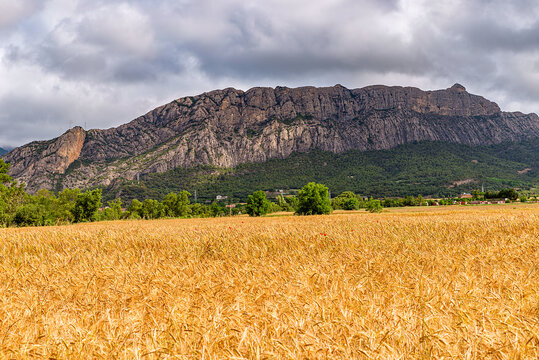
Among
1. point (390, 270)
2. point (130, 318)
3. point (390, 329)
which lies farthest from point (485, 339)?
point (390, 270)

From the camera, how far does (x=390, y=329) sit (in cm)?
262

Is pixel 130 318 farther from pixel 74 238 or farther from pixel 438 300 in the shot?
pixel 74 238

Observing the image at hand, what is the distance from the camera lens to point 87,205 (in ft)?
177

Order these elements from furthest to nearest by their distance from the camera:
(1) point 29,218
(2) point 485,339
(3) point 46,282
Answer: (1) point 29,218
(3) point 46,282
(2) point 485,339

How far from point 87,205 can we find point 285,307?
2341 inches

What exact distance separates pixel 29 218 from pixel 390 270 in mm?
50585

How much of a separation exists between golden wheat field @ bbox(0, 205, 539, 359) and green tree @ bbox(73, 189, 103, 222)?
4978cm

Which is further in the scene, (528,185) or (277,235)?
(528,185)

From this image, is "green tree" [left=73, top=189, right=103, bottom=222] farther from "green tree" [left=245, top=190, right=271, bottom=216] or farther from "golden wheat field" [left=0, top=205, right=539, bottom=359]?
A: "golden wheat field" [left=0, top=205, right=539, bottom=359]

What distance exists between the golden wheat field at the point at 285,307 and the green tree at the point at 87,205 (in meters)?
49.8

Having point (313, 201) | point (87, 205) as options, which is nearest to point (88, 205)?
point (87, 205)

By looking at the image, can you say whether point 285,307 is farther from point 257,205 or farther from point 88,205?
point 257,205

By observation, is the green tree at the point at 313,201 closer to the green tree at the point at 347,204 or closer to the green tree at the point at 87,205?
the green tree at the point at 87,205

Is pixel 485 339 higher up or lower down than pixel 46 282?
higher up
